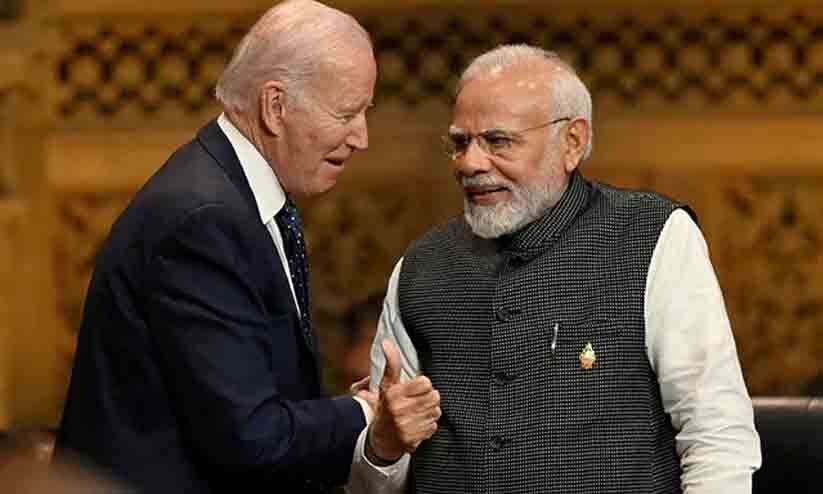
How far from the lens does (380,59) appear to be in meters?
5.95

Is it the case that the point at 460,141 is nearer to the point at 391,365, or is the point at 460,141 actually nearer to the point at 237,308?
the point at 391,365

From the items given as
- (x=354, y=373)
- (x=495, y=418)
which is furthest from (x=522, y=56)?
(x=354, y=373)

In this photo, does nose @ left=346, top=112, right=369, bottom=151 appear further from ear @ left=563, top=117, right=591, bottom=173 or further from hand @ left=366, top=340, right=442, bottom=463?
ear @ left=563, top=117, right=591, bottom=173

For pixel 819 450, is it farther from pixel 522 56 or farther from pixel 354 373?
pixel 354 373

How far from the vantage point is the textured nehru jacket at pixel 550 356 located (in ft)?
10.6

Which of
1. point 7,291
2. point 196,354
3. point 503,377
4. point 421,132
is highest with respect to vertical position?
point 196,354

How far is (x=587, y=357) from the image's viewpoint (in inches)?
128

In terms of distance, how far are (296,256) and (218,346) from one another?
0.33 meters

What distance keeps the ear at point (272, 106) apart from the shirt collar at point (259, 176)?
49mm

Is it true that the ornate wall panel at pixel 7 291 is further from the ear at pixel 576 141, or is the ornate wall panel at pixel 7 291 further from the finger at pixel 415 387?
the finger at pixel 415 387

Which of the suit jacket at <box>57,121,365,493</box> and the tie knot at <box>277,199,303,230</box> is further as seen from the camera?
the tie knot at <box>277,199,303,230</box>

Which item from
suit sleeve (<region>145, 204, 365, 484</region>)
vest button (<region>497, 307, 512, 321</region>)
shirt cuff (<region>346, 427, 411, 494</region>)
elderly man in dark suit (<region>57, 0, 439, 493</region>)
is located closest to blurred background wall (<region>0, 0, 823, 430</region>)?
shirt cuff (<region>346, 427, 411, 494</region>)

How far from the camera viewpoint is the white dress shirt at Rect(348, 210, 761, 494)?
3166mm

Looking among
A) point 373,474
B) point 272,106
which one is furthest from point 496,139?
point 373,474
